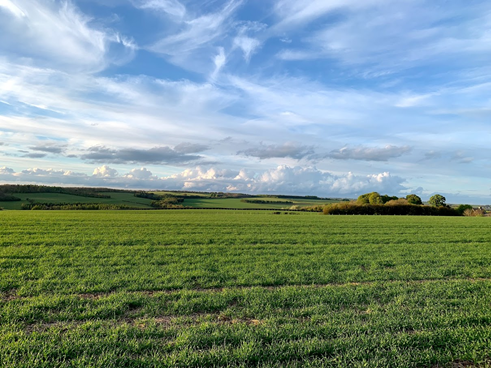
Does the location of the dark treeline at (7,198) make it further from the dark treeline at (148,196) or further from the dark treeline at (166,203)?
the dark treeline at (166,203)

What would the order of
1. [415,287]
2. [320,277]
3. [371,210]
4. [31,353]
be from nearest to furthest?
[31,353] → [415,287] → [320,277] → [371,210]

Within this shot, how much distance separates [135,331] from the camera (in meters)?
6.07

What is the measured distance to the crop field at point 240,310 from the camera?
526 centimetres

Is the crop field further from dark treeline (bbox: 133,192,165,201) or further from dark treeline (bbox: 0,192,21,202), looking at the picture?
dark treeline (bbox: 133,192,165,201)

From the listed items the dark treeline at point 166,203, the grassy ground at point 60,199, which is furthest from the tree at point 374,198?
the grassy ground at point 60,199

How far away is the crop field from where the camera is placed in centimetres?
526

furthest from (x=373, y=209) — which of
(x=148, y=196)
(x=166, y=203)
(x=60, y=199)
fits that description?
(x=60, y=199)

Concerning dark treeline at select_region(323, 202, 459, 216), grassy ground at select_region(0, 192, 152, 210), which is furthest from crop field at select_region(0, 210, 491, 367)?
grassy ground at select_region(0, 192, 152, 210)

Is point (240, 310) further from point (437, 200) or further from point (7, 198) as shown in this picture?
point (437, 200)

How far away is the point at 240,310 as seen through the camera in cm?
752

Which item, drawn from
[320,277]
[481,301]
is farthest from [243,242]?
[481,301]

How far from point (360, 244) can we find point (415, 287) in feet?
32.1

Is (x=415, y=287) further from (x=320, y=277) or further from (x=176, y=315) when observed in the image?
(x=176, y=315)

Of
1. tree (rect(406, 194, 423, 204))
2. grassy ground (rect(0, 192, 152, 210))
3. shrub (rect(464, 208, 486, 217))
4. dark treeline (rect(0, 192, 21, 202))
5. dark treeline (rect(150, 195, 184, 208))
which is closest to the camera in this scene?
shrub (rect(464, 208, 486, 217))
